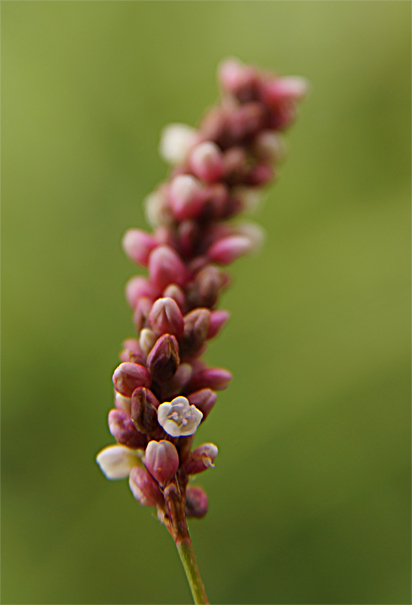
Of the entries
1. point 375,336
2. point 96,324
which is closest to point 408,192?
point 375,336

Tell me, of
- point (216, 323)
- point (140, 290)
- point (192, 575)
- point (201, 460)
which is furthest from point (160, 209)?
point (192, 575)

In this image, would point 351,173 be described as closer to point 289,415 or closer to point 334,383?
point 334,383

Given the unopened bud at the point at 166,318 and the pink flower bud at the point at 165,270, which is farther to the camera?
the pink flower bud at the point at 165,270

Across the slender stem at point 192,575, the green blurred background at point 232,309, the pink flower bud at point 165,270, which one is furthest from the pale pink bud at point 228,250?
the green blurred background at point 232,309

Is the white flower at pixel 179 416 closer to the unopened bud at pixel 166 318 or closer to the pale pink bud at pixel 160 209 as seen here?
the unopened bud at pixel 166 318

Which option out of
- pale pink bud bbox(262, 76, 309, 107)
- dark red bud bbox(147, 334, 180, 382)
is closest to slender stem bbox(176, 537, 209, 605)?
dark red bud bbox(147, 334, 180, 382)

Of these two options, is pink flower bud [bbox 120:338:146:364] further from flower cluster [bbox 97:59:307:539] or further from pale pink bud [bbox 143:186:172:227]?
pale pink bud [bbox 143:186:172:227]

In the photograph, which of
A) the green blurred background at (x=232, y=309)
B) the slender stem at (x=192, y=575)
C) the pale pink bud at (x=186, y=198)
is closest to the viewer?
the slender stem at (x=192, y=575)
